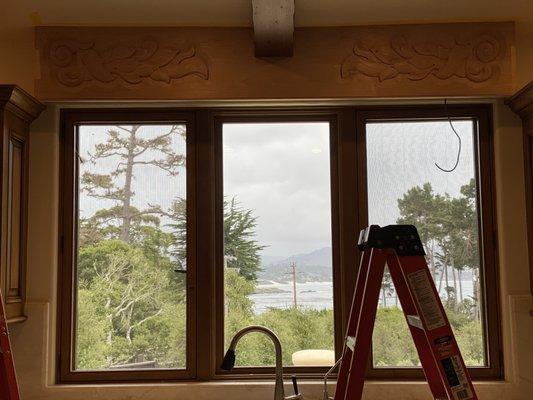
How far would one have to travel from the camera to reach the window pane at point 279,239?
8.98 feet

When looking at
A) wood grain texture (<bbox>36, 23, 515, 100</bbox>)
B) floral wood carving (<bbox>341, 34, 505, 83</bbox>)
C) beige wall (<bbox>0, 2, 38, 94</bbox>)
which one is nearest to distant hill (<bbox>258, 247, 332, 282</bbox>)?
wood grain texture (<bbox>36, 23, 515, 100</bbox>)

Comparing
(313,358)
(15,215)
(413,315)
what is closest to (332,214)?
(313,358)

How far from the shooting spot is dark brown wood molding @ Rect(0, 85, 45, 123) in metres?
2.37

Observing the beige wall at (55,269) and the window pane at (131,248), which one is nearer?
the beige wall at (55,269)

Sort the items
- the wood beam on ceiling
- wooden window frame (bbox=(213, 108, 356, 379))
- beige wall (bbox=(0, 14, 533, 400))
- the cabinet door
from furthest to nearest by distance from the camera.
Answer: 1. wooden window frame (bbox=(213, 108, 356, 379))
2. beige wall (bbox=(0, 14, 533, 400))
3. the cabinet door
4. the wood beam on ceiling

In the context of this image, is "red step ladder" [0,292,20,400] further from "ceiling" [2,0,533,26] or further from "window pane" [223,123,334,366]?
"ceiling" [2,0,533,26]

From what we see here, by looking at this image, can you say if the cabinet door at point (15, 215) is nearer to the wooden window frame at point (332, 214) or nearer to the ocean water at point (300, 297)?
the wooden window frame at point (332, 214)

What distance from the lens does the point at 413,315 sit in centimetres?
186

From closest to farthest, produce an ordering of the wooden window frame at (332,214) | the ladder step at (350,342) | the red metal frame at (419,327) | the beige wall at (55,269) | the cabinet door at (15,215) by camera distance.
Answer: the red metal frame at (419,327) < the ladder step at (350,342) < the cabinet door at (15,215) < the beige wall at (55,269) < the wooden window frame at (332,214)

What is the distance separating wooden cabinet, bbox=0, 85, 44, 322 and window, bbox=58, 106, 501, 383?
0.19 metres

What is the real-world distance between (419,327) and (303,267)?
1.00 meters

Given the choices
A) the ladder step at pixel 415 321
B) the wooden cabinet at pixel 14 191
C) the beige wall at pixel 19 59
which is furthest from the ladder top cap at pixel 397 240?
the beige wall at pixel 19 59

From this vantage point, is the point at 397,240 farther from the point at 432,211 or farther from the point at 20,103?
the point at 20,103

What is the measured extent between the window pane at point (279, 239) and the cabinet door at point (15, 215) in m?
0.95
